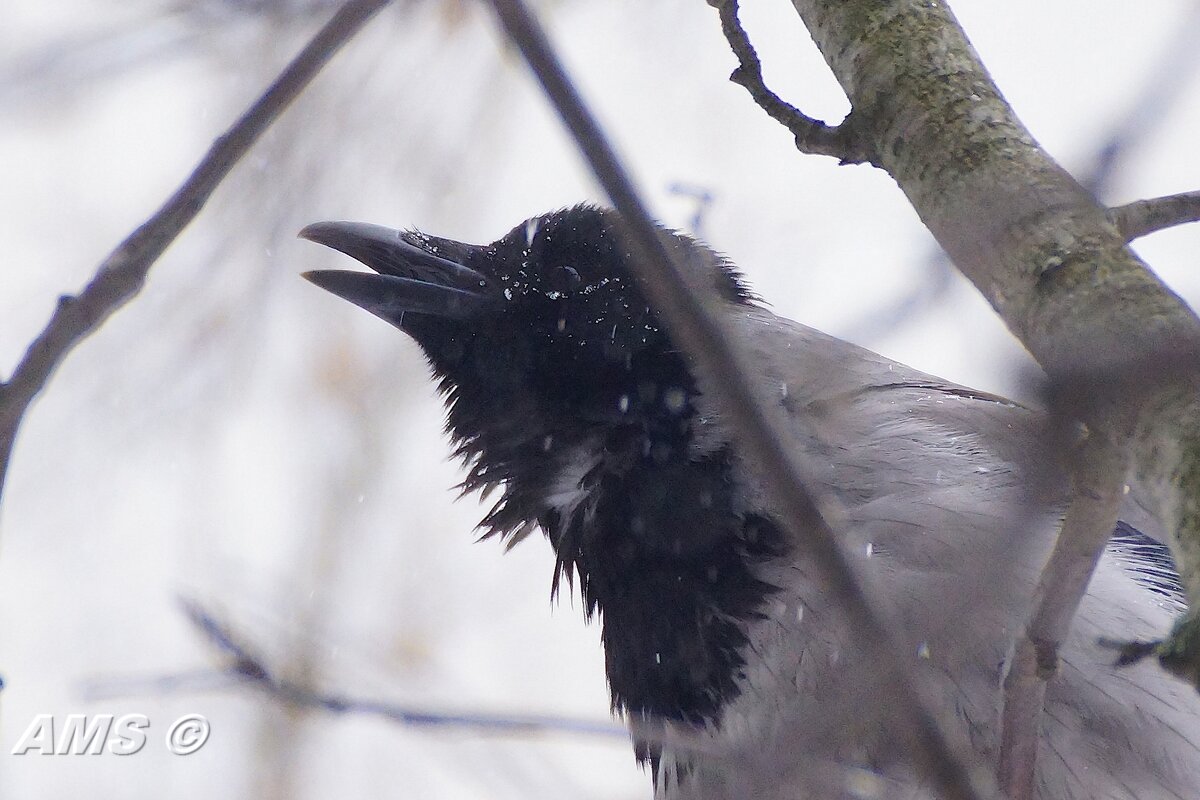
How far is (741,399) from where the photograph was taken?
104 cm

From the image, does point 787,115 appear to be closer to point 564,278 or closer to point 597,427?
point 597,427

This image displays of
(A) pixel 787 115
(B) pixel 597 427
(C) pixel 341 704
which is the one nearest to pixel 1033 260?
(A) pixel 787 115

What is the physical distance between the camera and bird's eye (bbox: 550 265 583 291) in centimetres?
325

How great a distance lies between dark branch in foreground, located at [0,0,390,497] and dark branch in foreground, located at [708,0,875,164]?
618mm

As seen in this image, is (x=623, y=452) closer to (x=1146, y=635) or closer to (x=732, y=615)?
(x=732, y=615)

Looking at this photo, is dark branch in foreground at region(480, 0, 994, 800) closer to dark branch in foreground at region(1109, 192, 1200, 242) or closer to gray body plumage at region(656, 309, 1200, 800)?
gray body plumage at region(656, 309, 1200, 800)

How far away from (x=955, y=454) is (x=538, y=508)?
0.98 metres

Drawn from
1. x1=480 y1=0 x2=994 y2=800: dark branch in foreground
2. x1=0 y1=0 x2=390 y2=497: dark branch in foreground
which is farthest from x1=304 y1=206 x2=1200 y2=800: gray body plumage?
x1=0 y1=0 x2=390 y2=497: dark branch in foreground

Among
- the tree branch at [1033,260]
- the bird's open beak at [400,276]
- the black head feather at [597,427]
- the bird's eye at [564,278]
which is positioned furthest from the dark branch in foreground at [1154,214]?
the bird's open beak at [400,276]

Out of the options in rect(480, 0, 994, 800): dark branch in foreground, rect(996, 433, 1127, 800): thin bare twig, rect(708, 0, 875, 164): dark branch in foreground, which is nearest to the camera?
rect(480, 0, 994, 800): dark branch in foreground

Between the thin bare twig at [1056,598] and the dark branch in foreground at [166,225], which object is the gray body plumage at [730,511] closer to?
the thin bare twig at [1056,598]

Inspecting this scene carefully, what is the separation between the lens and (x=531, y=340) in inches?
125

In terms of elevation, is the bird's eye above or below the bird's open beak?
below

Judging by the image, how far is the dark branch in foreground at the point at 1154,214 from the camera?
64.2 inches
